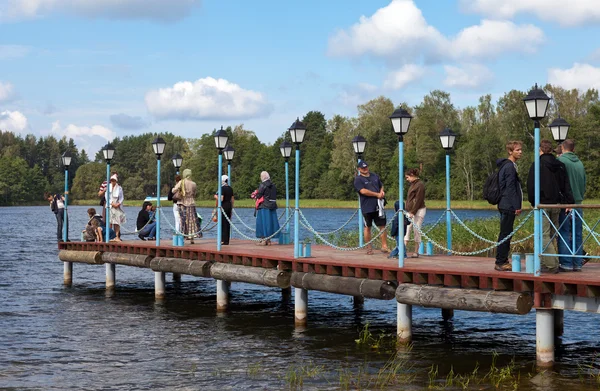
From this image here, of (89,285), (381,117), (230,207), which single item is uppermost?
(381,117)

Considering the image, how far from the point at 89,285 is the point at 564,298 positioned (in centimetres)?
1869

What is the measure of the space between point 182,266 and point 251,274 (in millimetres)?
3181

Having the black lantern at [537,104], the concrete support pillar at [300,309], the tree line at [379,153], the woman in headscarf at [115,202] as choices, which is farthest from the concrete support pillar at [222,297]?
the tree line at [379,153]

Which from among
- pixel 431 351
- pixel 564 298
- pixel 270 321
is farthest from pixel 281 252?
pixel 564 298

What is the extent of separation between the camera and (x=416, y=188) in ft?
58.5

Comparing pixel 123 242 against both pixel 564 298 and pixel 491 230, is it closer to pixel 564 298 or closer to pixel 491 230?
pixel 491 230

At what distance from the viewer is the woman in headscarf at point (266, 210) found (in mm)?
22578

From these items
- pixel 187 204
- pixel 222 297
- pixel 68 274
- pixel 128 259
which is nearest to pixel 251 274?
pixel 222 297

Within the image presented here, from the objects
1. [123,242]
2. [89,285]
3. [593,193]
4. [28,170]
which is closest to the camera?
[123,242]

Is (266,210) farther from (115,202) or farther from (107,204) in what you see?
(107,204)

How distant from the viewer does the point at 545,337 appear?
13.8 metres

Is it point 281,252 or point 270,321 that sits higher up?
point 281,252

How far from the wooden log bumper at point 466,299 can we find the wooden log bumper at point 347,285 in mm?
454

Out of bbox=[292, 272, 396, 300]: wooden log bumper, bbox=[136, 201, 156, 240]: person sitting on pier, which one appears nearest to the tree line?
bbox=[136, 201, 156, 240]: person sitting on pier
